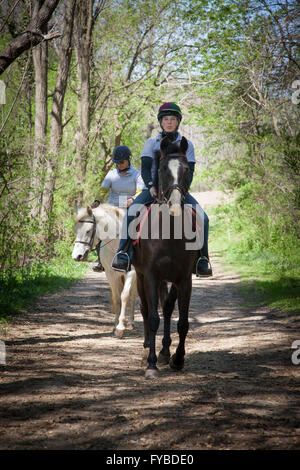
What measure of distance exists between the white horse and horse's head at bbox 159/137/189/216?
3029 millimetres

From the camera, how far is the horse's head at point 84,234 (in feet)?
27.4

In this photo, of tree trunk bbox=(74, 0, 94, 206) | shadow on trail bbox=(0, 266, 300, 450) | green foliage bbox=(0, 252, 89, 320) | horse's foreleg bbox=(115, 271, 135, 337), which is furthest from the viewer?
tree trunk bbox=(74, 0, 94, 206)

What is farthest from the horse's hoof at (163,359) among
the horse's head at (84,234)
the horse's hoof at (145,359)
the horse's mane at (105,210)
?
the horse's mane at (105,210)

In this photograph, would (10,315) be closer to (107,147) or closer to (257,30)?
(257,30)

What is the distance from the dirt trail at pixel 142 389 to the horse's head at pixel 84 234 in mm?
1270

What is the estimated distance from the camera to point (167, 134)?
19.9ft

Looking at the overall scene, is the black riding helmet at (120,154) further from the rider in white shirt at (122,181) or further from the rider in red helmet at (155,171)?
the rider in red helmet at (155,171)

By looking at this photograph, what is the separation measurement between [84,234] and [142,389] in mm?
3889

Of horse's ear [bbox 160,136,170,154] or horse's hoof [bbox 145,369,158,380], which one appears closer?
horse's hoof [bbox 145,369,158,380]

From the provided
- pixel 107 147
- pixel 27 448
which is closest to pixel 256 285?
pixel 27 448

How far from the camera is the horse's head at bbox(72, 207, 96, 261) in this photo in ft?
27.4

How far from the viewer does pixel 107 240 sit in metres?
8.52

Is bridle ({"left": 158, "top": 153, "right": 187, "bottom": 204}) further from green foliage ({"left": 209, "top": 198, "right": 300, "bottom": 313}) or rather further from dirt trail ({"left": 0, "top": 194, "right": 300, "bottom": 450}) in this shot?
green foliage ({"left": 209, "top": 198, "right": 300, "bottom": 313})

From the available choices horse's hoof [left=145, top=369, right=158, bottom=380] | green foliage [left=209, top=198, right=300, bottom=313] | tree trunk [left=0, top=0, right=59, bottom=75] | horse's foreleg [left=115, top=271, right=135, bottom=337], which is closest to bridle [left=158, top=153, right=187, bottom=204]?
horse's hoof [left=145, top=369, right=158, bottom=380]
